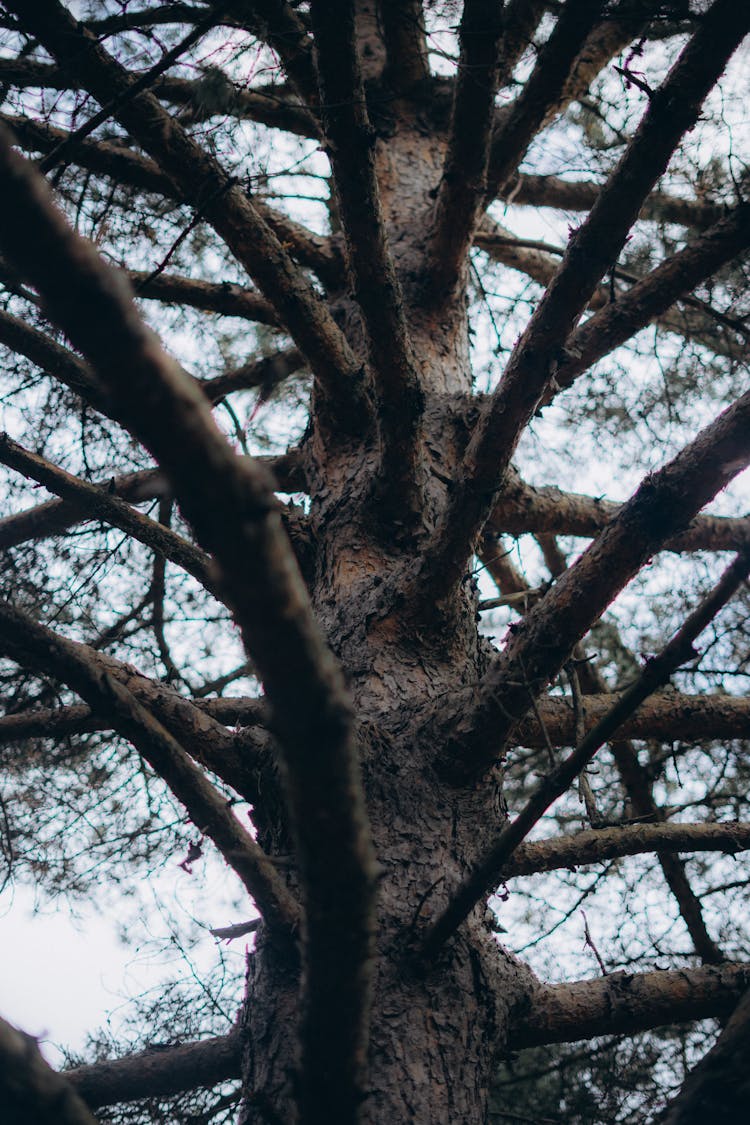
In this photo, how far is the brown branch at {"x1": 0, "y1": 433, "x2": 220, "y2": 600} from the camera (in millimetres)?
1928

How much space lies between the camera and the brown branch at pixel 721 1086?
3.37ft

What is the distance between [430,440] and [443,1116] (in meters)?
1.68

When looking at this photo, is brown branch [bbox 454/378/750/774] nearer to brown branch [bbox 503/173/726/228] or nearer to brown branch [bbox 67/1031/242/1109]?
brown branch [bbox 67/1031/242/1109]

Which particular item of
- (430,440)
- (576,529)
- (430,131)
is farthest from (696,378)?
(430,440)

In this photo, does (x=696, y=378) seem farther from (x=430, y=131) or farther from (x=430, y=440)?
(x=430, y=440)

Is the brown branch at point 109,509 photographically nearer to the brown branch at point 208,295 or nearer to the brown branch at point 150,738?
the brown branch at point 150,738

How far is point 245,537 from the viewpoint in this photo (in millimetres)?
801

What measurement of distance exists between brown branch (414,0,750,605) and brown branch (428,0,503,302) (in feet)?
2.40

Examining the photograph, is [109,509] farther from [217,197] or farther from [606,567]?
[606,567]

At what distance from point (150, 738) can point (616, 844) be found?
1249mm

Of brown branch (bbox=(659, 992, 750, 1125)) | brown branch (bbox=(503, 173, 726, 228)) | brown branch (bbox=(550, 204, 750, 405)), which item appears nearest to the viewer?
brown branch (bbox=(659, 992, 750, 1125))

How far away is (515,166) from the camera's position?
2.90 metres

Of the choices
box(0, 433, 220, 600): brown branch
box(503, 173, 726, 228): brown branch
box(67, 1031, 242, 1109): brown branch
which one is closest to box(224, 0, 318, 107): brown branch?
box(503, 173, 726, 228): brown branch

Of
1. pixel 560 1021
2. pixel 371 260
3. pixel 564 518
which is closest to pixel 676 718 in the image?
pixel 564 518
